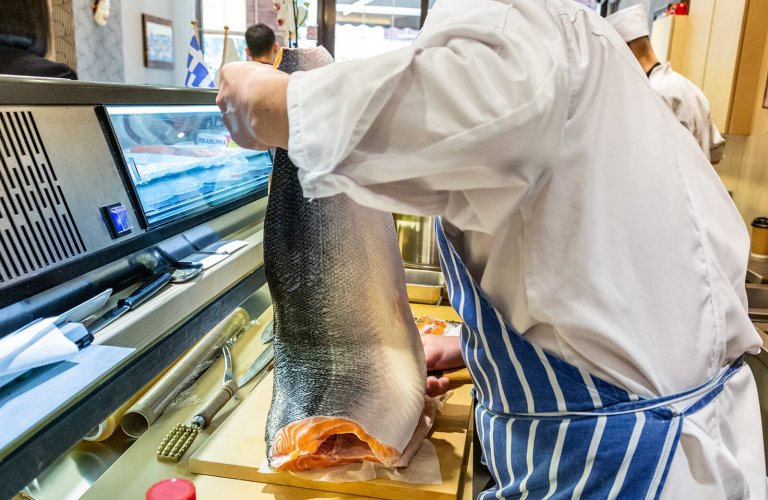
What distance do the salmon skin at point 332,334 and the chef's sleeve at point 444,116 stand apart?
15.1 inches

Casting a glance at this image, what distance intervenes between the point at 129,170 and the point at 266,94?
584mm

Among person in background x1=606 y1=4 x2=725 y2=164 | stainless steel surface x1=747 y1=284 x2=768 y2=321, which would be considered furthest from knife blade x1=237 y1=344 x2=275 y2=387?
person in background x1=606 y1=4 x2=725 y2=164

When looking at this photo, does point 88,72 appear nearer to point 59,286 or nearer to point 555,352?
point 59,286

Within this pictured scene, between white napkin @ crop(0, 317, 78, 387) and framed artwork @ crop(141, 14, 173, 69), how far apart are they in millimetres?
6874

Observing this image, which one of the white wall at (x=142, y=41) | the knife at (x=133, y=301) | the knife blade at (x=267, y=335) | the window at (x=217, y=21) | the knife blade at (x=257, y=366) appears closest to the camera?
the knife at (x=133, y=301)

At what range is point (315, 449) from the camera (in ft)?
3.47

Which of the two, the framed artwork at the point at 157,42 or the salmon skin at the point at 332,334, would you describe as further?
the framed artwork at the point at 157,42

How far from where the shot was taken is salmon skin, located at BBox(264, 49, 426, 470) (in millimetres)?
1058

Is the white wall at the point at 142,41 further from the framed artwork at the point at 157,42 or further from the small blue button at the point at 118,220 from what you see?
the small blue button at the point at 118,220

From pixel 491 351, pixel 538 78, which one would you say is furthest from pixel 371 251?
pixel 538 78

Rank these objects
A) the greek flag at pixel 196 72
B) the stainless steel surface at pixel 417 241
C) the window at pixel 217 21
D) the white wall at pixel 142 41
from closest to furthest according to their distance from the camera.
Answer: the stainless steel surface at pixel 417 241
the greek flag at pixel 196 72
the white wall at pixel 142 41
the window at pixel 217 21

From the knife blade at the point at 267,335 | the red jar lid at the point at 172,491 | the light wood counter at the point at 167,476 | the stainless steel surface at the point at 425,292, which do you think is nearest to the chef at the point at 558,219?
the light wood counter at the point at 167,476

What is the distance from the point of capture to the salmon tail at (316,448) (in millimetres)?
1051

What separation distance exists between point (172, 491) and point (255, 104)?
589mm
